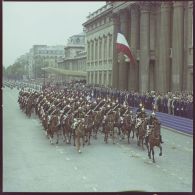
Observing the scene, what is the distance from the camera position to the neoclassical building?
38500 millimetres

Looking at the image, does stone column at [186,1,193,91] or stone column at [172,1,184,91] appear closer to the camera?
stone column at [172,1,184,91]

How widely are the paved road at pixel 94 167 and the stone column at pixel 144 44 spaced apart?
20041 millimetres

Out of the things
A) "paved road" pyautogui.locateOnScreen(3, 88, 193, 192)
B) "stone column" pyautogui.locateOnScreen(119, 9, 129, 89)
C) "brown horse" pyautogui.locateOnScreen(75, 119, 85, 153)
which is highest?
"stone column" pyautogui.locateOnScreen(119, 9, 129, 89)

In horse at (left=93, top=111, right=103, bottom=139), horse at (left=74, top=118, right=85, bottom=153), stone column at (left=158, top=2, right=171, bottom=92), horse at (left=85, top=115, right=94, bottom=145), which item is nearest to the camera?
horse at (left=74, top=118, right=85, bottom=153)

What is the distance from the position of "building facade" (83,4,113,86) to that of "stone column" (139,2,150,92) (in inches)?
638

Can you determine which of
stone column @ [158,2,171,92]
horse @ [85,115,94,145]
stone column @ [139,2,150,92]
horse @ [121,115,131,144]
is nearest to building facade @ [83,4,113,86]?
stone column @ [139,2,150,92]

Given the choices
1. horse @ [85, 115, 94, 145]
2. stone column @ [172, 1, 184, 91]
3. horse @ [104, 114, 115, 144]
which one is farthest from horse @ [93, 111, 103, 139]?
stone column @ [172, 1, 184, 91]

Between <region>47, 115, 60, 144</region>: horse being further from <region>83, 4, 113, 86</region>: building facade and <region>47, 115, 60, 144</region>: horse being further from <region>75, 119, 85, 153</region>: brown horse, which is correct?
<region>83, 4, 113, 86</region>: building facade

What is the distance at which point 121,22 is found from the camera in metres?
54.0

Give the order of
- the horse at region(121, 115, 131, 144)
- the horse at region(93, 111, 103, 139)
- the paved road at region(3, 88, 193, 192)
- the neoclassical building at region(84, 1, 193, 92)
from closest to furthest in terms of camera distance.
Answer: the paved road at region(3, 88, 193, 192), the horse at region(121, 115, 131, 144), the horse at region(93, 111, 103, 139), the neoclassical building at region(84, 1, 193, 92)

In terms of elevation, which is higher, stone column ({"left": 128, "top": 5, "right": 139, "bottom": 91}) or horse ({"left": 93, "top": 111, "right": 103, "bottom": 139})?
stone column ({"left": 128, "top": 5, "right": 139, "bottom": 91})

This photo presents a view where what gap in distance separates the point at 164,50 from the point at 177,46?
11.6 ft

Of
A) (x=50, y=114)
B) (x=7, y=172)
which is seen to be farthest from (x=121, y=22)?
(x=7, y=172)

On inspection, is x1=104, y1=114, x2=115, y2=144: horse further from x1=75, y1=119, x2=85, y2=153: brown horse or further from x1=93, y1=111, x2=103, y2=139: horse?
x1=75, y1=119, x2=85, y2=153: brown horse
